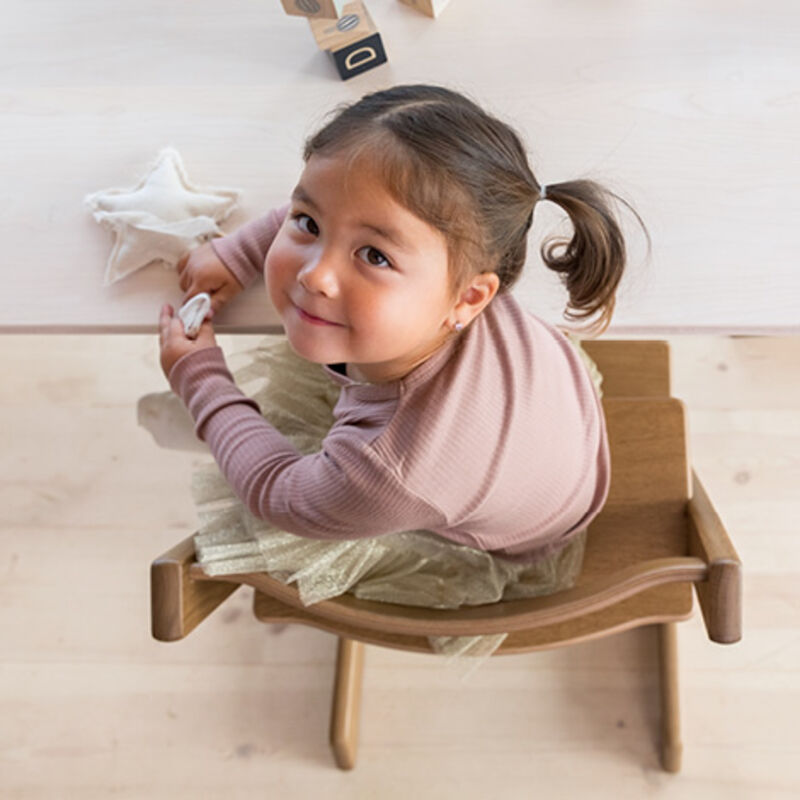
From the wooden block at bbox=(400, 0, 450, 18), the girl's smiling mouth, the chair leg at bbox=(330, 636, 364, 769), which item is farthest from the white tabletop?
the chair leg at bbox=(330, 636, 364, 769)

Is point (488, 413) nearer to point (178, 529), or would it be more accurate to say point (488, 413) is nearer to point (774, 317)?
point (774, 317)

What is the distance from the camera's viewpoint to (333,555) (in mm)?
964

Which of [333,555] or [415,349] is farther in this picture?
[333,555]

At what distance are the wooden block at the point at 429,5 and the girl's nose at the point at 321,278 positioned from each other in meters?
0.40

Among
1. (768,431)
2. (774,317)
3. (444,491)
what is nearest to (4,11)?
(444,491)

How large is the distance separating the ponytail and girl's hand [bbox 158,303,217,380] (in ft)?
1.08

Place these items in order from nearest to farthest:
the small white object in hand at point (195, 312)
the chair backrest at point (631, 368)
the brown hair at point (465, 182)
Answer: the brown hair at point (465, 182) < the small white object in hand at point (195, 312) < the chair backrest at point (631, 368)

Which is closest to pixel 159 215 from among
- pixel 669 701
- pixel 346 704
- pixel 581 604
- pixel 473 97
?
pixel 473 97

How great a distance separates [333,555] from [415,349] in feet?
0.81

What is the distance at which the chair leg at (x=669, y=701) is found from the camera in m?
1.39

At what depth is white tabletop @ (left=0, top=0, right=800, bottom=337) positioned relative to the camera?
2.97 ft

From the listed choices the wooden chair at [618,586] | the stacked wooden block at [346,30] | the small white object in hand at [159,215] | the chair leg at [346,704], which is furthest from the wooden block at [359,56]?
the chair leg at [346,704]

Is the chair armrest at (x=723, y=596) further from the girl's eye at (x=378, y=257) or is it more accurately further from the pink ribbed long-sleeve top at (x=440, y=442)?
the girl's eye at (x=378, y=257)

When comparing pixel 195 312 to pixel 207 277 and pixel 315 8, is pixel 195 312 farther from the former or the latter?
pixel 315 8
